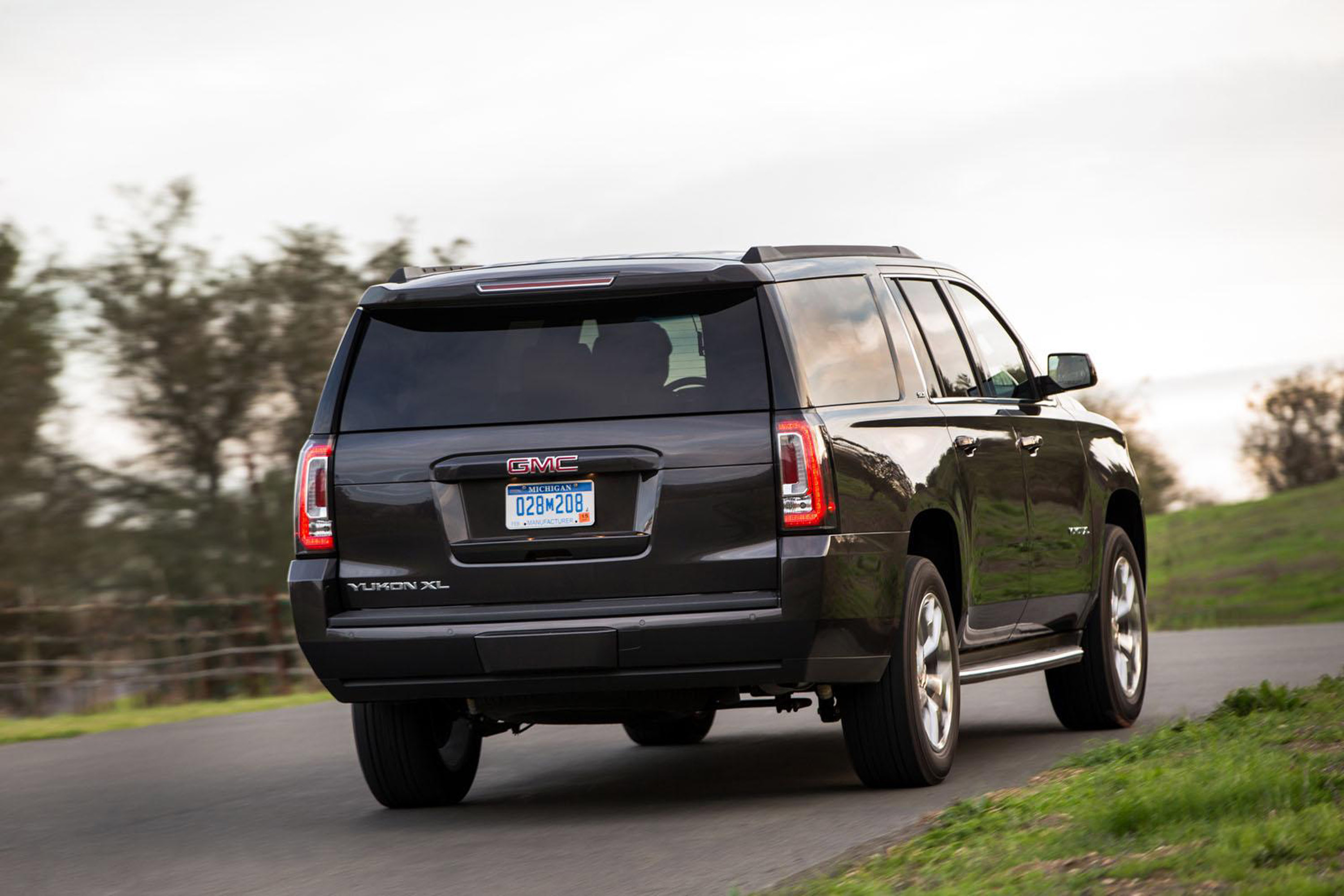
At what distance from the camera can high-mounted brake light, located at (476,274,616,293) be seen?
719 centimetres

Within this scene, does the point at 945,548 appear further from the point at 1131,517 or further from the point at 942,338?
the point at 1131,517

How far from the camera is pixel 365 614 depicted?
23.7ft

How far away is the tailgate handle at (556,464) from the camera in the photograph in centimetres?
698

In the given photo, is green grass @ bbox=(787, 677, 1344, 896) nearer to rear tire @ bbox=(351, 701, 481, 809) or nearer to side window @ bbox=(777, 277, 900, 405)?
side window @ bbox=(777, 277, 900, 405)

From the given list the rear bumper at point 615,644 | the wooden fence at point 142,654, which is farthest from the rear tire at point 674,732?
the wooden fence at point 142,654

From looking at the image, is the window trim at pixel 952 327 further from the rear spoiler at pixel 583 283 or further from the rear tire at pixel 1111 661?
the rear tire at pixel 1111 661

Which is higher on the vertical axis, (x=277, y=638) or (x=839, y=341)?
(x=839, y=341)

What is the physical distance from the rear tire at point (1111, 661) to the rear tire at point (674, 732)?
184 centimetres

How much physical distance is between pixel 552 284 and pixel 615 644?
1319mm

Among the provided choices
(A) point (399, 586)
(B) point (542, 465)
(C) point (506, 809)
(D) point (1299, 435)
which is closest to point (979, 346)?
(B) point (542, 465)

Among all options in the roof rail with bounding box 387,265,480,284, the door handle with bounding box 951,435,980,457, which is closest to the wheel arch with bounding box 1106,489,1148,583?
the door handle with bounding box 951,435,980,457

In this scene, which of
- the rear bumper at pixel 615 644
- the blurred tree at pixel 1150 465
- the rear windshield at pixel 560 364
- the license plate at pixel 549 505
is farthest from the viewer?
the blurred tree at pixel 1150 465

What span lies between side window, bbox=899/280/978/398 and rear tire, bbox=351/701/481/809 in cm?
248

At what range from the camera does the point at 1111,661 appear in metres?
9.63
